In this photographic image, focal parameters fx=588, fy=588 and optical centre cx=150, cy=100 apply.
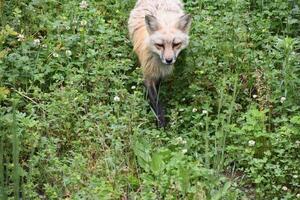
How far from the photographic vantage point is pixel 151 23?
645 centimetres

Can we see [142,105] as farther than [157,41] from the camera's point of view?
No

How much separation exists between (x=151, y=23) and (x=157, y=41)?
223 mm

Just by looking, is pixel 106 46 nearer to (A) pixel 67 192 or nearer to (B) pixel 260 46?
(B) pixel 260 46

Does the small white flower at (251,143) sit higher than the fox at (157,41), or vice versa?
the fox at (157,41)

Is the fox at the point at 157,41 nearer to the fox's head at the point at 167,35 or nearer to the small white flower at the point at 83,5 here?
the fox's head at the point at 167,35

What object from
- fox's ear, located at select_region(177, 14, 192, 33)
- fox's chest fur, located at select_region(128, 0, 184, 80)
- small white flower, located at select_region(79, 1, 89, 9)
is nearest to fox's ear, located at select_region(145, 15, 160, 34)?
fox's chest fur, located at select_region(128, 0, 184, 80)

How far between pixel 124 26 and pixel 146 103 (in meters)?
1.80

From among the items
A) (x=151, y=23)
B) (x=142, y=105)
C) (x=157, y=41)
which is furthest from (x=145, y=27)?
(x=142, y=105)

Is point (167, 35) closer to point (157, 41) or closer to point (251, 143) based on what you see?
point (157, 41)

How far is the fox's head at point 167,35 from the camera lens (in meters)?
6.34

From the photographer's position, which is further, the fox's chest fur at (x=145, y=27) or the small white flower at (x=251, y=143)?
the fox's chest fur at (x=145, y=27)

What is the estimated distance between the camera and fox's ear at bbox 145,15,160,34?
6.41m

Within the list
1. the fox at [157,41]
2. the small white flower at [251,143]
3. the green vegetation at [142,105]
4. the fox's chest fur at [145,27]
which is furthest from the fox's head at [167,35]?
the small white flower at [251,143]

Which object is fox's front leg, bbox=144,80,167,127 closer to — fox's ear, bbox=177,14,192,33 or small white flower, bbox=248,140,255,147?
fox's ear, bbox=177,14,192,33
